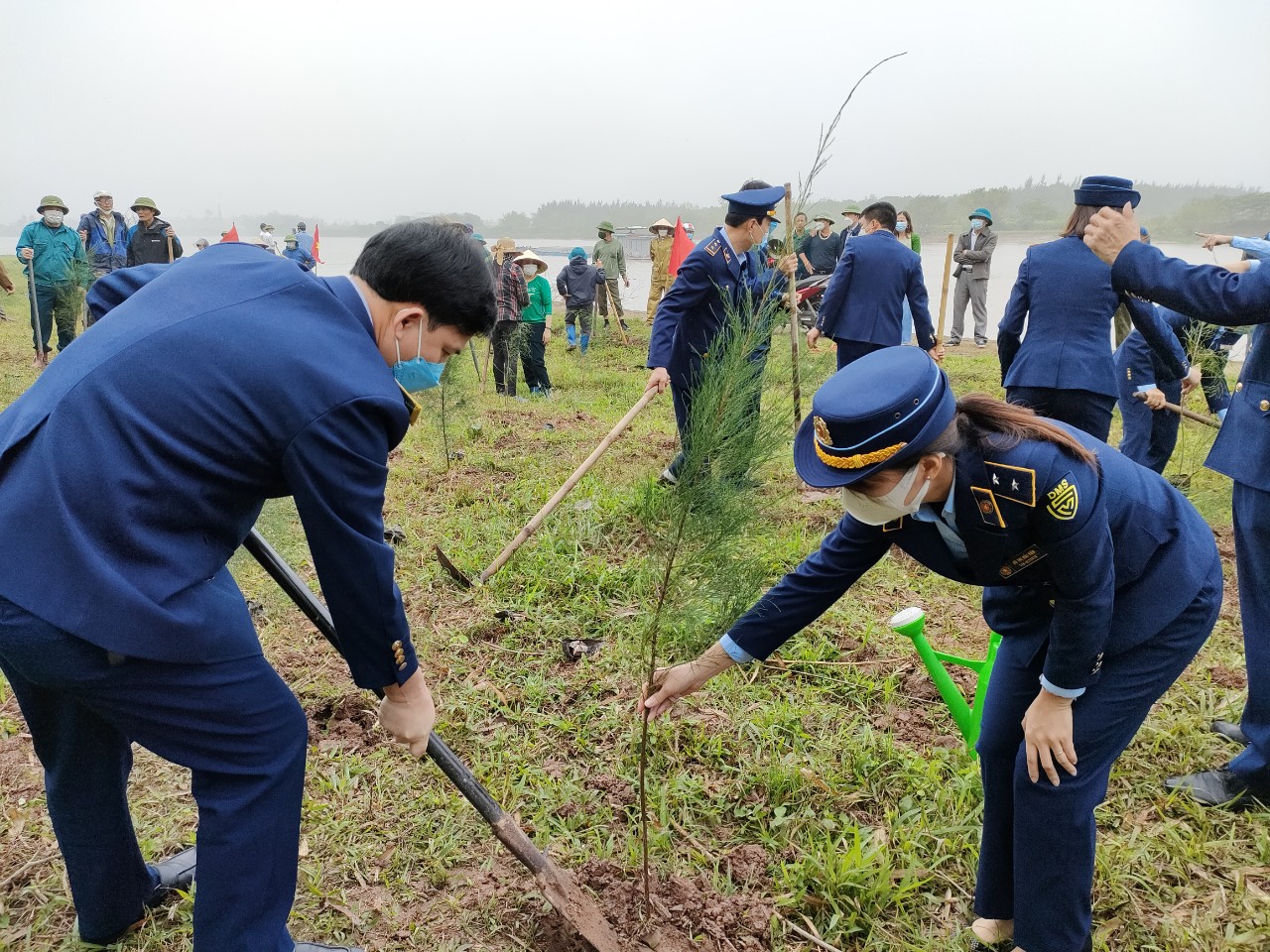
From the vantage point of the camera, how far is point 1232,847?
260cm

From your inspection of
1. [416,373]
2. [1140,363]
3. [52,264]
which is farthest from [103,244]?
[1140,363]

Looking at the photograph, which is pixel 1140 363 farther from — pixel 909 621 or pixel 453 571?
pixel 453 571

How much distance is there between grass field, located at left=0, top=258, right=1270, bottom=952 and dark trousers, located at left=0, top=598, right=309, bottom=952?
1.97 ft

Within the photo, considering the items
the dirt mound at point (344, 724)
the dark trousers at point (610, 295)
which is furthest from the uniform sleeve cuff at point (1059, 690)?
the dark trousers at point (610, 295)

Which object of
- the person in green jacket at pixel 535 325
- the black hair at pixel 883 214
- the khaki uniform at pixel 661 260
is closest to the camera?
the black hair at pixel 883 214

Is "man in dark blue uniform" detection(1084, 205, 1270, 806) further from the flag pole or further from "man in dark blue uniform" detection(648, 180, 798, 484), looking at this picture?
"man in dark blue uniform" detection(648, 180, 798, 484)

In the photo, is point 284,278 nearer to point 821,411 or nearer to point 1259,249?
point 821,411

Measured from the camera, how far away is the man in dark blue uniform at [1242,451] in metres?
2.26

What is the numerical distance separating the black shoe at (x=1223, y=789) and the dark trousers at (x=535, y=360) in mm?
7918

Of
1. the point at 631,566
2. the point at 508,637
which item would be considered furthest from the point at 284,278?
the point at 631,566

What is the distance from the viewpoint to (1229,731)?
3141 millimetres

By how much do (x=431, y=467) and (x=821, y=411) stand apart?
5199 mm

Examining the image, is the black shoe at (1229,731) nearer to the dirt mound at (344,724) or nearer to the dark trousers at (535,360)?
the dirt mound at (344,724)

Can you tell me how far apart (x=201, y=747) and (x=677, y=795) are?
1643mm
